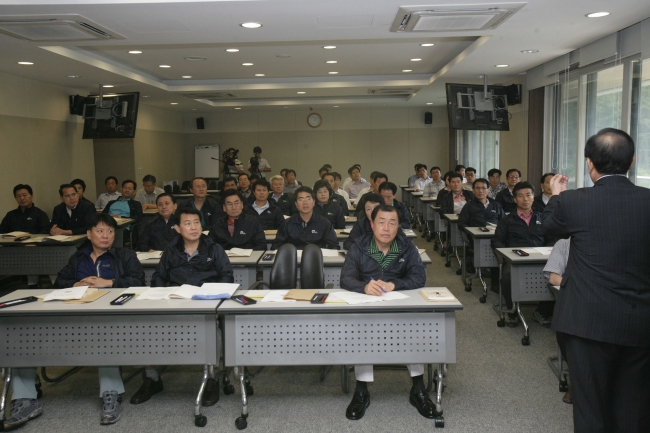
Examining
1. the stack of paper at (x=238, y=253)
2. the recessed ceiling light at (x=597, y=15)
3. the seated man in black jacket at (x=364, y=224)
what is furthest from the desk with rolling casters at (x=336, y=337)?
the recessed ceiling light at (x=597, y=15)

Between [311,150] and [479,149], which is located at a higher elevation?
[311,150]

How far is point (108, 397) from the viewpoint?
11.6ft

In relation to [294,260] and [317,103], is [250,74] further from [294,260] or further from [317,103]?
[294,260]

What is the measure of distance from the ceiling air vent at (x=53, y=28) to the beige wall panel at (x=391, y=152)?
11.5 meters

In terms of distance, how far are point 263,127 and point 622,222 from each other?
48.9 ft

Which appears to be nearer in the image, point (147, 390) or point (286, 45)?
point (147, 390)

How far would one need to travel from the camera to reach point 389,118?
16.5m

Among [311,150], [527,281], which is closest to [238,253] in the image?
[527,281]

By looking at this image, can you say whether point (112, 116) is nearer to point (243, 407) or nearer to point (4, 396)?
point (4, 396)

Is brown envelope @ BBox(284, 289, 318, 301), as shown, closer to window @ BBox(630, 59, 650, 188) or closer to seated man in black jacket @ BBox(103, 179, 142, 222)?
window @ BBox(630, 59, 650, 188)

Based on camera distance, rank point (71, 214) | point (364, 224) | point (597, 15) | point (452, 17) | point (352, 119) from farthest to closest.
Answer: point (352, 119), point (71, 214), point (364, 224), point (597, 15), point (452, 17)

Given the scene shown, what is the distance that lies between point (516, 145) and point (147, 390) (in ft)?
25.5

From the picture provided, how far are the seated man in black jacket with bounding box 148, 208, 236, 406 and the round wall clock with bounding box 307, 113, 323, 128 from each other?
12672 mm

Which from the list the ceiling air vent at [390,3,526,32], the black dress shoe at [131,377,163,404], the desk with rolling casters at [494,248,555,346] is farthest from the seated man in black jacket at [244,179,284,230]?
the black dress shoe at [131,377,163,404]
